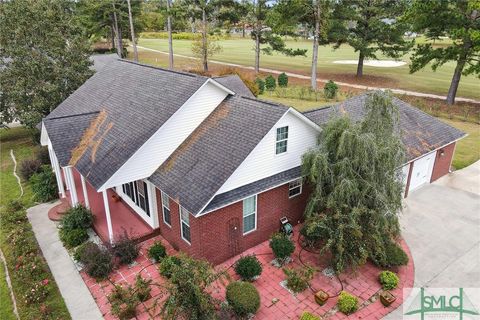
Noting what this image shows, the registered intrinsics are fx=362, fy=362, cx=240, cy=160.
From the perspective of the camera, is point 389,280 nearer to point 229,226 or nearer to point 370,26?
point 229,226

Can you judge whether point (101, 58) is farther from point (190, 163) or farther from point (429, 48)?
point (429, 48)

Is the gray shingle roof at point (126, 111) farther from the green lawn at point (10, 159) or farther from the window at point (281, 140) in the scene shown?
the green lawn at point (10, 159)

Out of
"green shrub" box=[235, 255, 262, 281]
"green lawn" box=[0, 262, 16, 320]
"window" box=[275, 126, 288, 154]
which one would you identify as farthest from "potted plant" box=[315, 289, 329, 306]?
"green lawn" box=[0, 262, 16, 320]

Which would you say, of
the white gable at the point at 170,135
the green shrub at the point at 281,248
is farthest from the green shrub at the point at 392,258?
the white gable at the point at 170,135

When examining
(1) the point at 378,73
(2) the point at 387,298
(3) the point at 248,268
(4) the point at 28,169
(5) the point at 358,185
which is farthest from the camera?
(1) the point at 378,73

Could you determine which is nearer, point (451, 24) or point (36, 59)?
point (36, 59)

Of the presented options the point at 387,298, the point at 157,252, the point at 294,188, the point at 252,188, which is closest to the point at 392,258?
the point at 387,298

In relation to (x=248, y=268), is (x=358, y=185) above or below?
above

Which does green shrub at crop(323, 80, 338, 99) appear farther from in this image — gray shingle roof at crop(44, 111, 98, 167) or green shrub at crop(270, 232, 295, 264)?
green shrub at crop(270, 232, 295, 264)
